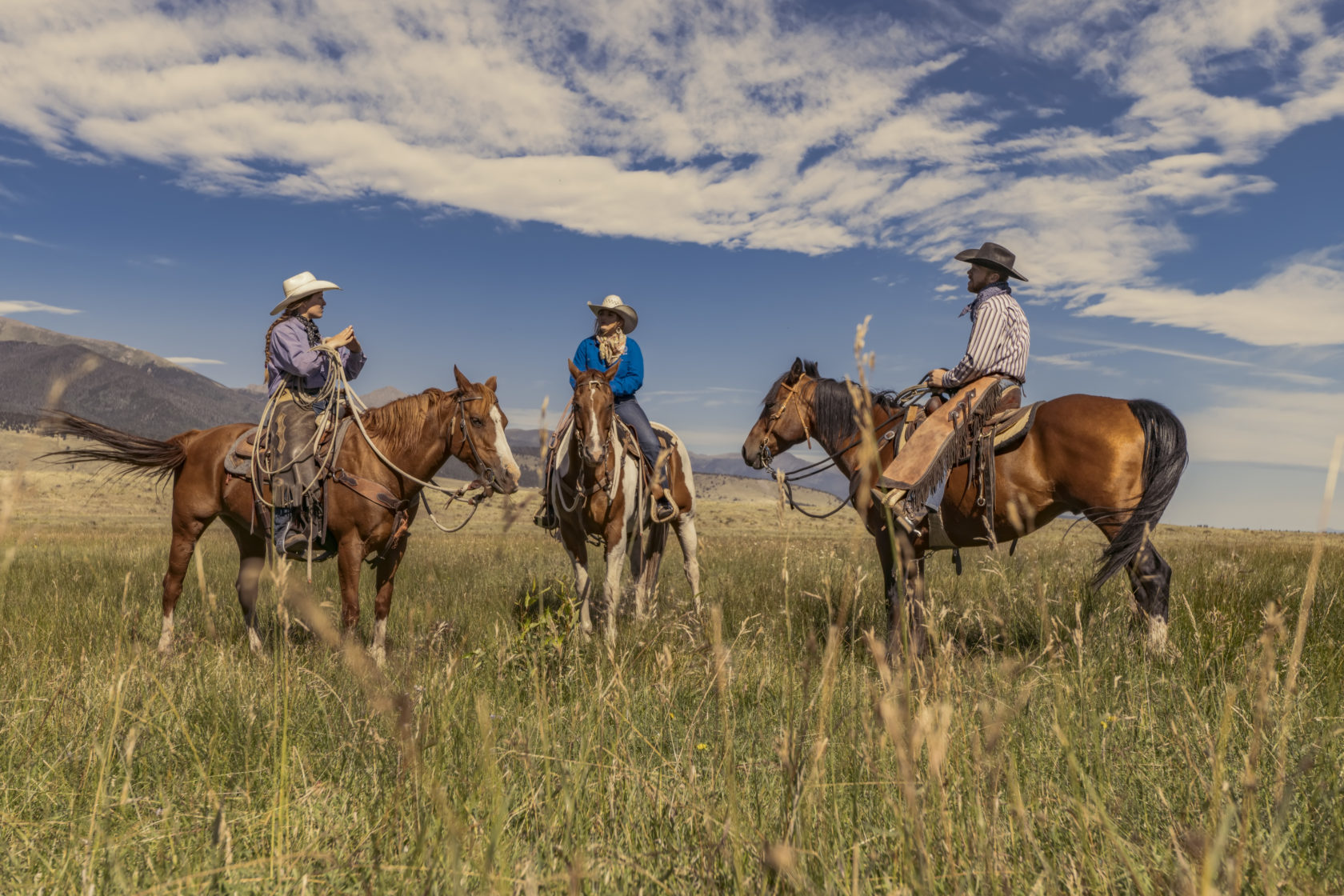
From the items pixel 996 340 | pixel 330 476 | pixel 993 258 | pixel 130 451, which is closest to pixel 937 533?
pixel 996 340

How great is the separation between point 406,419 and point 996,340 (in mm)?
5258

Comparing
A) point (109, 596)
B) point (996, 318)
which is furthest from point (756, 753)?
point (109, 596)

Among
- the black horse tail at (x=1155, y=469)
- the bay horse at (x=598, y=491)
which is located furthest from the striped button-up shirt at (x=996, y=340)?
the bay horse at (x=598, y=491)

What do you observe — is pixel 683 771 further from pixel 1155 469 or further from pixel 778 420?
pixel 778 420

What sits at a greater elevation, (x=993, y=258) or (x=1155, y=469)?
(x=993, y=258)

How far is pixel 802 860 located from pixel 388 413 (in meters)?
5.66

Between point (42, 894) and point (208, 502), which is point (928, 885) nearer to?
point (42, 894)

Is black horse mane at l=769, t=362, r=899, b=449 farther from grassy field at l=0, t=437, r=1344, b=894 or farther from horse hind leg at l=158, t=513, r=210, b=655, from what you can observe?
horse hind leg at l=158, t=513, r=210, b=655

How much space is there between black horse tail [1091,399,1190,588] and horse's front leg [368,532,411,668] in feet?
19.0

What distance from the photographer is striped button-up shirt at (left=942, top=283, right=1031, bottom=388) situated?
6270 mm

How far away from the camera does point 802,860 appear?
1.89 meters

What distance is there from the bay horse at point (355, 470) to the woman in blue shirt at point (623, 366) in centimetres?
168

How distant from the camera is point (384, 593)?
630 cm

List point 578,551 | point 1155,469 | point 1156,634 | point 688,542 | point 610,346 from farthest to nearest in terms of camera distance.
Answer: point 688,542
point 610,346
point 578,551
point 1155,469
point 1156,634
